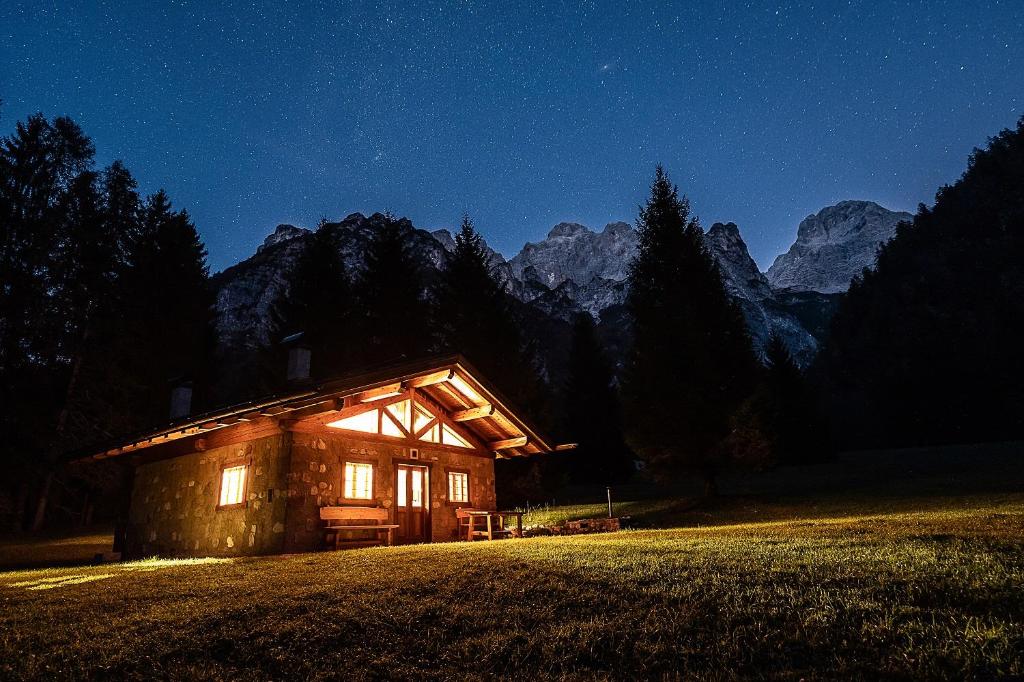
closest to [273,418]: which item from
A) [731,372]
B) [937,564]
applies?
[937,564]

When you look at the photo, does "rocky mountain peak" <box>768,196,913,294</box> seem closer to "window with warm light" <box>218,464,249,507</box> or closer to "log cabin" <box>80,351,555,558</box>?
"log cabin" <box>80,351,555,558</box>

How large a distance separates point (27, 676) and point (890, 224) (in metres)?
208

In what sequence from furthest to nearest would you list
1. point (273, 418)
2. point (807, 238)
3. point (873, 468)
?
point (807, 238) < point (873, 468) < point (273, 418)

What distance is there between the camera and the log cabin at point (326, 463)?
41.0 ft

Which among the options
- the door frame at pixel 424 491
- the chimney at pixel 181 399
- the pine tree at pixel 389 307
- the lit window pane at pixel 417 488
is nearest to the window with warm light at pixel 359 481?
the door frame at pixel 424 491

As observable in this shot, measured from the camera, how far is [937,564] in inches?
225

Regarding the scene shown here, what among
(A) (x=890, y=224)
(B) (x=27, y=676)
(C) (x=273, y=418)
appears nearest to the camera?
(B) (x=27, y=676)

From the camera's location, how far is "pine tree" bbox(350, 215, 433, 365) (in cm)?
2803

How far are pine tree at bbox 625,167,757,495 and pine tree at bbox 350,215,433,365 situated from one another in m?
11.3

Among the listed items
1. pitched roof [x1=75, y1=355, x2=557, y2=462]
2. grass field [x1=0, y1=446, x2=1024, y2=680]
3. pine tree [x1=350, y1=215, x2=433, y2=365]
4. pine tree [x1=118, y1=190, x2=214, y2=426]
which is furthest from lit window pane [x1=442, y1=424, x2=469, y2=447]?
pine tree [x1=118, y1=190, x2=214, y2=426]

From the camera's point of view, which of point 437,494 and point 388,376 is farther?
point 437,494

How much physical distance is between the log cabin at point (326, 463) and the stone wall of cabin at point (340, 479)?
3 centimetres

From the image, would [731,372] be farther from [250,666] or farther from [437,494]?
[250,666]

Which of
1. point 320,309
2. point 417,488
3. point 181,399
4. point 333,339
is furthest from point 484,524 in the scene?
point 320,309
